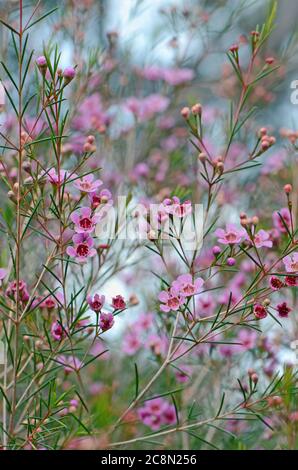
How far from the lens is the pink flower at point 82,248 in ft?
3.76

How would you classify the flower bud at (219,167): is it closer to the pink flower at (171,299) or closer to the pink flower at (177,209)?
the pink flower at (177,209)

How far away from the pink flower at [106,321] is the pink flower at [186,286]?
4.3 inches

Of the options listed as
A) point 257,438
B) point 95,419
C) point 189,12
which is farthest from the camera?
point 189,12

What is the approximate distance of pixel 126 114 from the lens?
245 centimetres

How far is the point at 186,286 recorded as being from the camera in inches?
45.8

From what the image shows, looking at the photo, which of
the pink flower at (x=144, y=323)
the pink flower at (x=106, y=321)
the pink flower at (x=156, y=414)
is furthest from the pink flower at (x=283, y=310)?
the pink flower at (x=144, y=323)

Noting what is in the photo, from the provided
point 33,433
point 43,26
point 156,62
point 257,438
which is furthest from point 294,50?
point 33,433

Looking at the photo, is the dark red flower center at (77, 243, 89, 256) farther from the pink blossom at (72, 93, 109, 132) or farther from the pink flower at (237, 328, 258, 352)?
the pink blossom at (72, 93, 109, 132)

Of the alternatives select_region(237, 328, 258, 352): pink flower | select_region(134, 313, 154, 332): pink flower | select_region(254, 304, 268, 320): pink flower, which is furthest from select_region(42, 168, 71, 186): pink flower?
select_region(134, 313, 154, 332): pink flower

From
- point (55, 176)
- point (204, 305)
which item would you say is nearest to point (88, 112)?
point (204, 305)

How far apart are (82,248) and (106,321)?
0.12m

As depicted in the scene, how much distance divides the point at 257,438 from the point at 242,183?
900 millimetres

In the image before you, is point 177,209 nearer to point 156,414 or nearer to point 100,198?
point 100,198

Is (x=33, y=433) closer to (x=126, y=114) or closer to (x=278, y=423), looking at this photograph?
(x=278, y=423)
